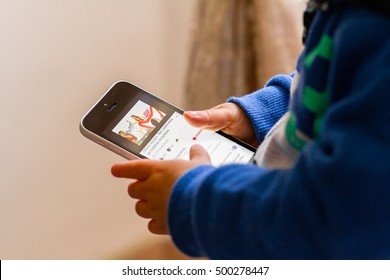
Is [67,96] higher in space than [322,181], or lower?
lower

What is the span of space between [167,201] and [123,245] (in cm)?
87

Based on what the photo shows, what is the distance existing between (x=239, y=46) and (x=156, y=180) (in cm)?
56

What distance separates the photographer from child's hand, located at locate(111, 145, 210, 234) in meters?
0.53

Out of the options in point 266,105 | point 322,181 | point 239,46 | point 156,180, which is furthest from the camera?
point 239,46

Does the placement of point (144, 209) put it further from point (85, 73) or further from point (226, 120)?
point (85, 73)

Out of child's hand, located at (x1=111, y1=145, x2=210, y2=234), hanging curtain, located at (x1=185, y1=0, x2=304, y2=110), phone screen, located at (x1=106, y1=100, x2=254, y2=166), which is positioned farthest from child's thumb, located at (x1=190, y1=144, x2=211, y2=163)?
hanging curtain, located at (x1=185, y1=0, x2=304, y2=110)

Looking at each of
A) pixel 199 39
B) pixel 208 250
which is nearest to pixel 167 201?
pixel 208 250

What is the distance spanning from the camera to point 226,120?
69 centimetres

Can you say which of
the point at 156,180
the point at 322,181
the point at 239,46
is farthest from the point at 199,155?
the point at 239,46

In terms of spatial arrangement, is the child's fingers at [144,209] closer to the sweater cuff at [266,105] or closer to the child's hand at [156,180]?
the child's hand at [156,180]

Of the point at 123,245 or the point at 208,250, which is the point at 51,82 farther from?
the point at 208,250

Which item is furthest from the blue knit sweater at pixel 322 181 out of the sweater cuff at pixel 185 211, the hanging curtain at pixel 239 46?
the hanging curtain at pixel 239 46

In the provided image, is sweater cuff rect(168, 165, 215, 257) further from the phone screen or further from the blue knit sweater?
the phone screen

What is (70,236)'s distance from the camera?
48.9 inches
